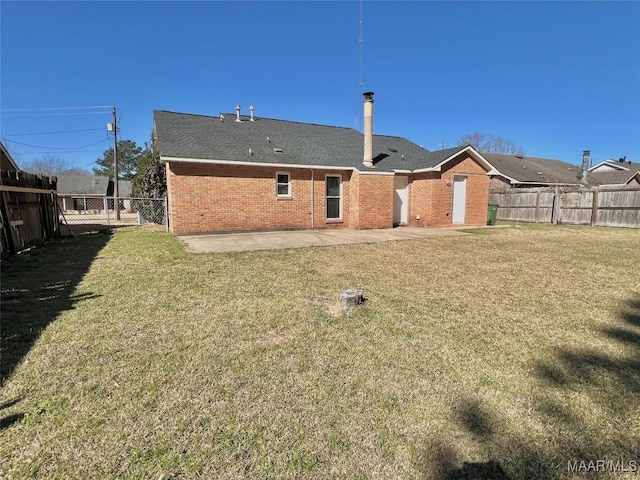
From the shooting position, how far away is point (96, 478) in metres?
1.82

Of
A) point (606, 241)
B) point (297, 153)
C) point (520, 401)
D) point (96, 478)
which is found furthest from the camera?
point (297, 153)

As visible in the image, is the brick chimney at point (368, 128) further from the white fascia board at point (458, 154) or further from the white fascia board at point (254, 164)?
the white fascia board at point (458, 154)

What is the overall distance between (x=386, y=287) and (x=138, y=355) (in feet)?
11.9

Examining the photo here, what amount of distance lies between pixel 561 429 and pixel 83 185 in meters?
51.5

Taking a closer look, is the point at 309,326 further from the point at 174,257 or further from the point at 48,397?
the point at 174,257

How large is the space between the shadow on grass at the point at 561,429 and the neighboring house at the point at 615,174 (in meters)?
34.2

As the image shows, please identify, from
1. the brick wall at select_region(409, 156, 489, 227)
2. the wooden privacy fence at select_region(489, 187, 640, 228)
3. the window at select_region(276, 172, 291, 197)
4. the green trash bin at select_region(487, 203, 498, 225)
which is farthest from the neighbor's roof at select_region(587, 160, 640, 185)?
the window at select_region(276, 172, 291, 197)

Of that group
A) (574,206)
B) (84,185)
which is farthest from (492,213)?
(84,185)

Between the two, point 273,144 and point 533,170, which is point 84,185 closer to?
point 273,144

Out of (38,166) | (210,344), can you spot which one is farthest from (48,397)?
(38,166)

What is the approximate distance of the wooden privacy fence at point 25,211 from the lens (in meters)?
7.69

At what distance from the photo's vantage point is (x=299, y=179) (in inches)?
529

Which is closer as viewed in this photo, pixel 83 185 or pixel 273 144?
pixel 273 144

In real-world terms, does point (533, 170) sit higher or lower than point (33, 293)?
higher
